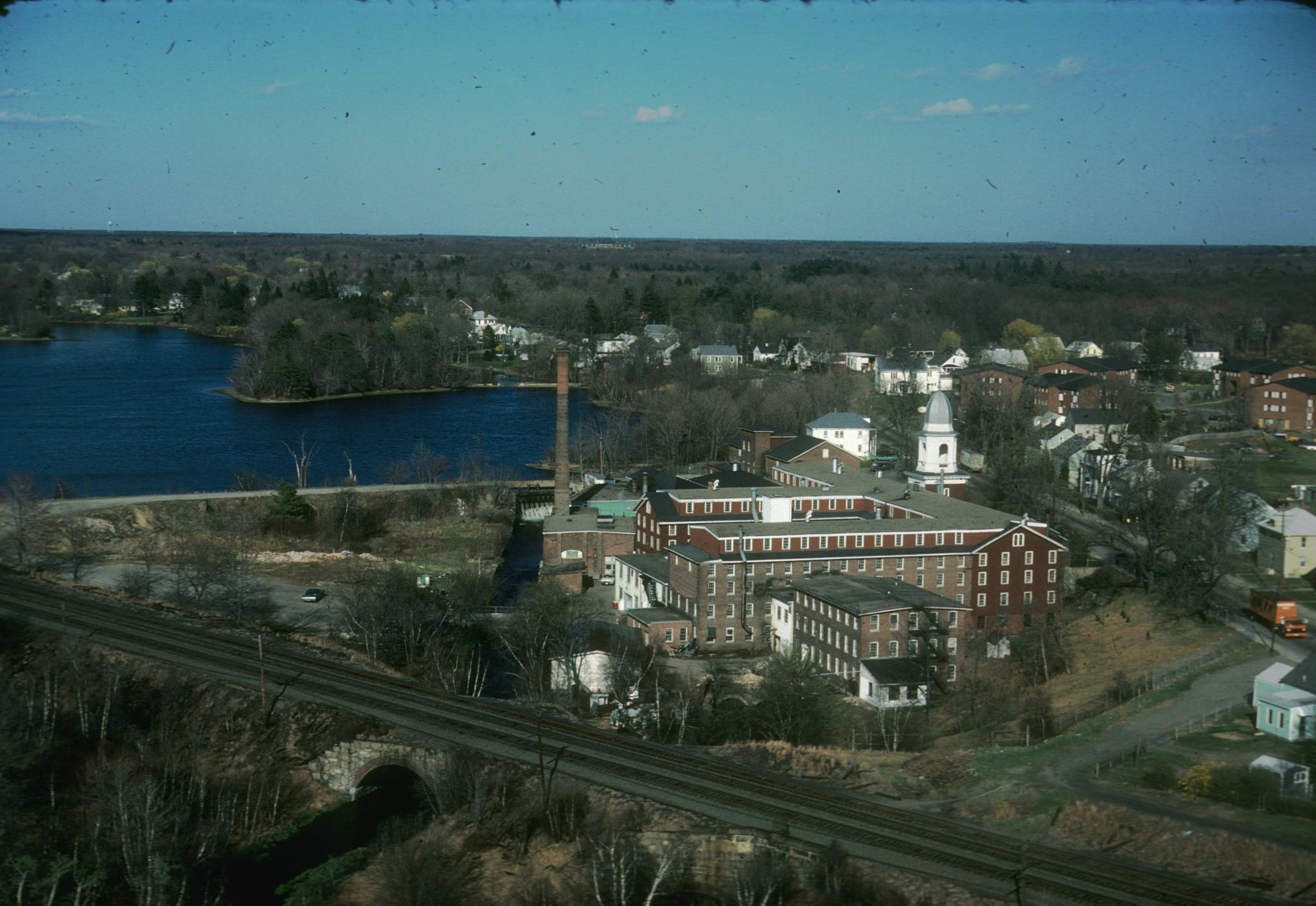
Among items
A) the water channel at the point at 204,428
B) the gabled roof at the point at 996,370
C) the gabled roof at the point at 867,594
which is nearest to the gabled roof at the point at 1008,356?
the gabled roof at the point at 996,370

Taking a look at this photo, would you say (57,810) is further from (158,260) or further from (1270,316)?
(158,260)

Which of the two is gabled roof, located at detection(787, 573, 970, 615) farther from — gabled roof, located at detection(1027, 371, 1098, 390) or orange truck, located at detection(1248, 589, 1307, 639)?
gabled roof, located at detection(1027, 371, 1098, 390)

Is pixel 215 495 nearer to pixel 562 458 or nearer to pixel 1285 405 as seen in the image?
pixel 562 458

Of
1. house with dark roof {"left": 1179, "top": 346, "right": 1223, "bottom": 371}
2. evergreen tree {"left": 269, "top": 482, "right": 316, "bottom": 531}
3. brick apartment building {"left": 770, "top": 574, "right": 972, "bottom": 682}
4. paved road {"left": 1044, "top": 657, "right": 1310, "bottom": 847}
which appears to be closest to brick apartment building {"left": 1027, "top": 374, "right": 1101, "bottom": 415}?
house with dark roof {"left": 1179, "top": 346, "right": 1223, "bottom": 371}

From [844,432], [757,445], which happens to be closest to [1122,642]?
[757,445]

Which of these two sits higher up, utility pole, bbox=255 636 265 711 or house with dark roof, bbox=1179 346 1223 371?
house with dark roof, bbox=1179 346 1223 371

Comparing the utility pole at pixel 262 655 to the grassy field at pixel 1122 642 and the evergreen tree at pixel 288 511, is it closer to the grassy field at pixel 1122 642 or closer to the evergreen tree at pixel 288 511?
the grassy field at pixel 1122 642
